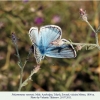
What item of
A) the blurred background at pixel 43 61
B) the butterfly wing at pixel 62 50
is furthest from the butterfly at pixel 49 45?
the blurred background at pixel 43 61

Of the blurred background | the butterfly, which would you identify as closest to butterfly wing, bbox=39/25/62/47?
the butterfly

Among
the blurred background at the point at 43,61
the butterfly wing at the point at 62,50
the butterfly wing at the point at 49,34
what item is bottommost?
the blurred background at the point at 43,61

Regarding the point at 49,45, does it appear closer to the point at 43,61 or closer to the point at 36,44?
the point at 36,44

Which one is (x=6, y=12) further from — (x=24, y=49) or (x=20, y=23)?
(x=24, y=49)

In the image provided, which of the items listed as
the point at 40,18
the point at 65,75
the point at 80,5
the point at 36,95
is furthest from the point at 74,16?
the point at 36,95

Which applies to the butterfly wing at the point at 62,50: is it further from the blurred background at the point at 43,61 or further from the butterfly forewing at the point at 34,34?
the blurred background at the point at 43,61

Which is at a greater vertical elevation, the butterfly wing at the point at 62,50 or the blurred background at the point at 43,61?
the butterfly wing at the point at 62,50

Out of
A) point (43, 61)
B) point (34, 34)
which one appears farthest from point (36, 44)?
point (43, 61)
